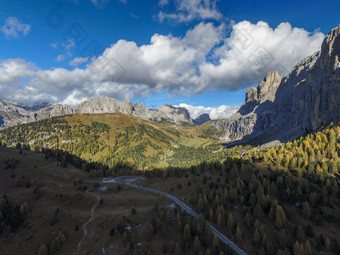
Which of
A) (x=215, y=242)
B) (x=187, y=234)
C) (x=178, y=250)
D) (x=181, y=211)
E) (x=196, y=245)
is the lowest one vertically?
(x=178, y=250)

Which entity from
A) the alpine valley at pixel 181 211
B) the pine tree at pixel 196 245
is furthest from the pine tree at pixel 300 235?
the pine tree at pixel 196 245

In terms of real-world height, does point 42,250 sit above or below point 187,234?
below

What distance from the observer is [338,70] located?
549ft

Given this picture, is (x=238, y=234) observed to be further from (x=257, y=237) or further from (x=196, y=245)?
(x=196, y=245)

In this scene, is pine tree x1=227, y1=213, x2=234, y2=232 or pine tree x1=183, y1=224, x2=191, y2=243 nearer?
pine tree x1=183, y1=224, x2=191, y2=243

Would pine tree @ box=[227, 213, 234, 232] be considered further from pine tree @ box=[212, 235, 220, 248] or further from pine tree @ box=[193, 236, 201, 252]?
pine tree @ box=[193, 236, 201, 252]

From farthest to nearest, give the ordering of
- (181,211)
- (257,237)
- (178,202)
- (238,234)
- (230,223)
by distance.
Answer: (178,202) → (181,211) → (230,223) → (238,234) → (257,237)

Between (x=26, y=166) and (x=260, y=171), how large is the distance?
139919mm

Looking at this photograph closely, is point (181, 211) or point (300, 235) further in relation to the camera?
point (181, 211)

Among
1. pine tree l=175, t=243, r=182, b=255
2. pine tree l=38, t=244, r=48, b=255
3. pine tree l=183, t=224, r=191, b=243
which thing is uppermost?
pine tree l=183, t=224, r=191, b=243

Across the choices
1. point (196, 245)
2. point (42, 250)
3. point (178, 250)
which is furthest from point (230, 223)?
point (42, 250)

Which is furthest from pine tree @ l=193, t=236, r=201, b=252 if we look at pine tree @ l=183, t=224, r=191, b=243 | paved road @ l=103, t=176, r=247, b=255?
paved road @ l=103, t=176, r=247, b=255

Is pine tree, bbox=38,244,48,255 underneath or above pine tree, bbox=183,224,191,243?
underneath

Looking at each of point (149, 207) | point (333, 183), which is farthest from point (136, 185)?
point (333, 183)
